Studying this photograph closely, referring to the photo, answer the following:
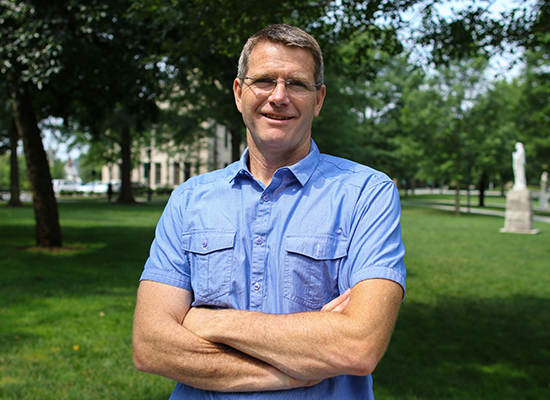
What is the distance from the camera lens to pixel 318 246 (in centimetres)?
194

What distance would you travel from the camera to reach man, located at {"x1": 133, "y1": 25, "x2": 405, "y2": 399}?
181 cm

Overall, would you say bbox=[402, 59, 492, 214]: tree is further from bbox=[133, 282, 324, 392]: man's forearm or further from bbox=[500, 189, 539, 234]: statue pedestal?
bbox=[133, 282, 324, 392]: man's forearm

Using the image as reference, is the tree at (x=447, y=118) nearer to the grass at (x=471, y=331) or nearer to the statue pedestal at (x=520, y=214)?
the statue pedestal at (x=520, y=214)

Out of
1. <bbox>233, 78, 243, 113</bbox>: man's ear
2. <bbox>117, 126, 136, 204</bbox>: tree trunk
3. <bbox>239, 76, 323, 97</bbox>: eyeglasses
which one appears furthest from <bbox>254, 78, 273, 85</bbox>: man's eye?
<bbox>117, 126, 136, 204</bbox>: tree trunk

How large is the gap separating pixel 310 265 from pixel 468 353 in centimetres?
494

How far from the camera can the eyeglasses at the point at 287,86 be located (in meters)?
2.03

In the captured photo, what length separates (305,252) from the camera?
1.92 meters

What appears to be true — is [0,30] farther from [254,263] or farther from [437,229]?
[437,229]

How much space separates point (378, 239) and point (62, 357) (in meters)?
4.72

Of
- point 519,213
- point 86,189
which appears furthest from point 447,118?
point 86,189

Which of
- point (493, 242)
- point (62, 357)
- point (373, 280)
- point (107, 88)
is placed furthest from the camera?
point (493, 242)

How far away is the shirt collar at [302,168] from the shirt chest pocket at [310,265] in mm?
260

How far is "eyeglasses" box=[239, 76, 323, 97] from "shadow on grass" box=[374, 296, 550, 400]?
12.0 feet

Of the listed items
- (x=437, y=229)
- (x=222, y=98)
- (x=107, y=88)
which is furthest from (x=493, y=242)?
(x=107, y=88)
